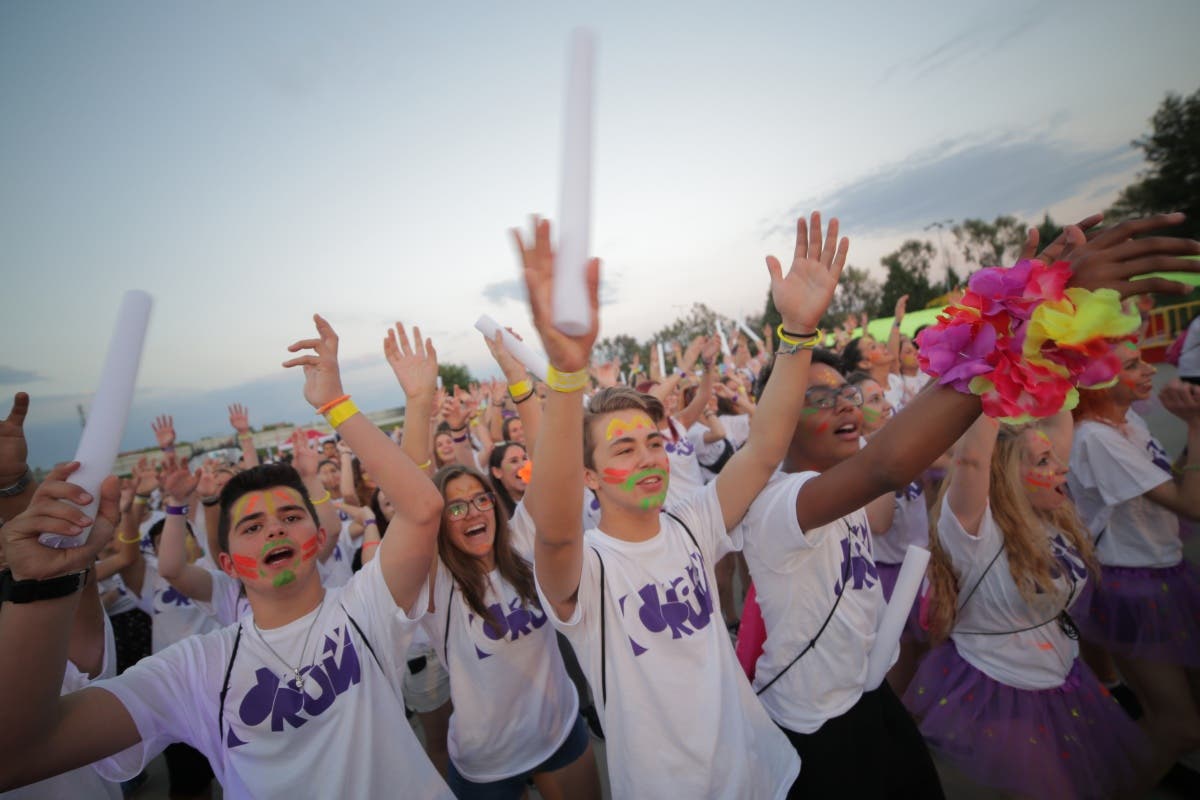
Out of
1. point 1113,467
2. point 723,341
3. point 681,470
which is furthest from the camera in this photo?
point 723,341

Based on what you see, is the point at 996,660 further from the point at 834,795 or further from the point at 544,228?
the point at 544,228

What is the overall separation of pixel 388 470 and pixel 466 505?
0.95m

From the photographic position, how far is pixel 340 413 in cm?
202

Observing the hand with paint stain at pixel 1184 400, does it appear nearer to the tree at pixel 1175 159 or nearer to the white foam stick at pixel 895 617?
the white foam stick at pixel 895 617

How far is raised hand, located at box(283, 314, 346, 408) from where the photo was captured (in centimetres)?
201

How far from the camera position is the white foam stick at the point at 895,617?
216cm

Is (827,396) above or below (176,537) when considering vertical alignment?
above

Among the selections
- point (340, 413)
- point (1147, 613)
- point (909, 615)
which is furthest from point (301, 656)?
point (1147, 613)

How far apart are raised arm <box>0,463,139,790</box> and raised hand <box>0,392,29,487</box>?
1.71 feet

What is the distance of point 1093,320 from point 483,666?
2.56 m

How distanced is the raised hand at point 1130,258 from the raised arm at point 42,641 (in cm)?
243

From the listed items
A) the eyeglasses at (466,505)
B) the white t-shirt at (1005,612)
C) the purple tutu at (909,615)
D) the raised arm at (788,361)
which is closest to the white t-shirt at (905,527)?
the purple tutu at (909,615)

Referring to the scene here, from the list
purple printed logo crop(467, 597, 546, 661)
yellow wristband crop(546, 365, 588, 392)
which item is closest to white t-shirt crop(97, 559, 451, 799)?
purple printed logo crop(467, 597, 546, 661)

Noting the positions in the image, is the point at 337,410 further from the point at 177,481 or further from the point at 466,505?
the point at 177,481
